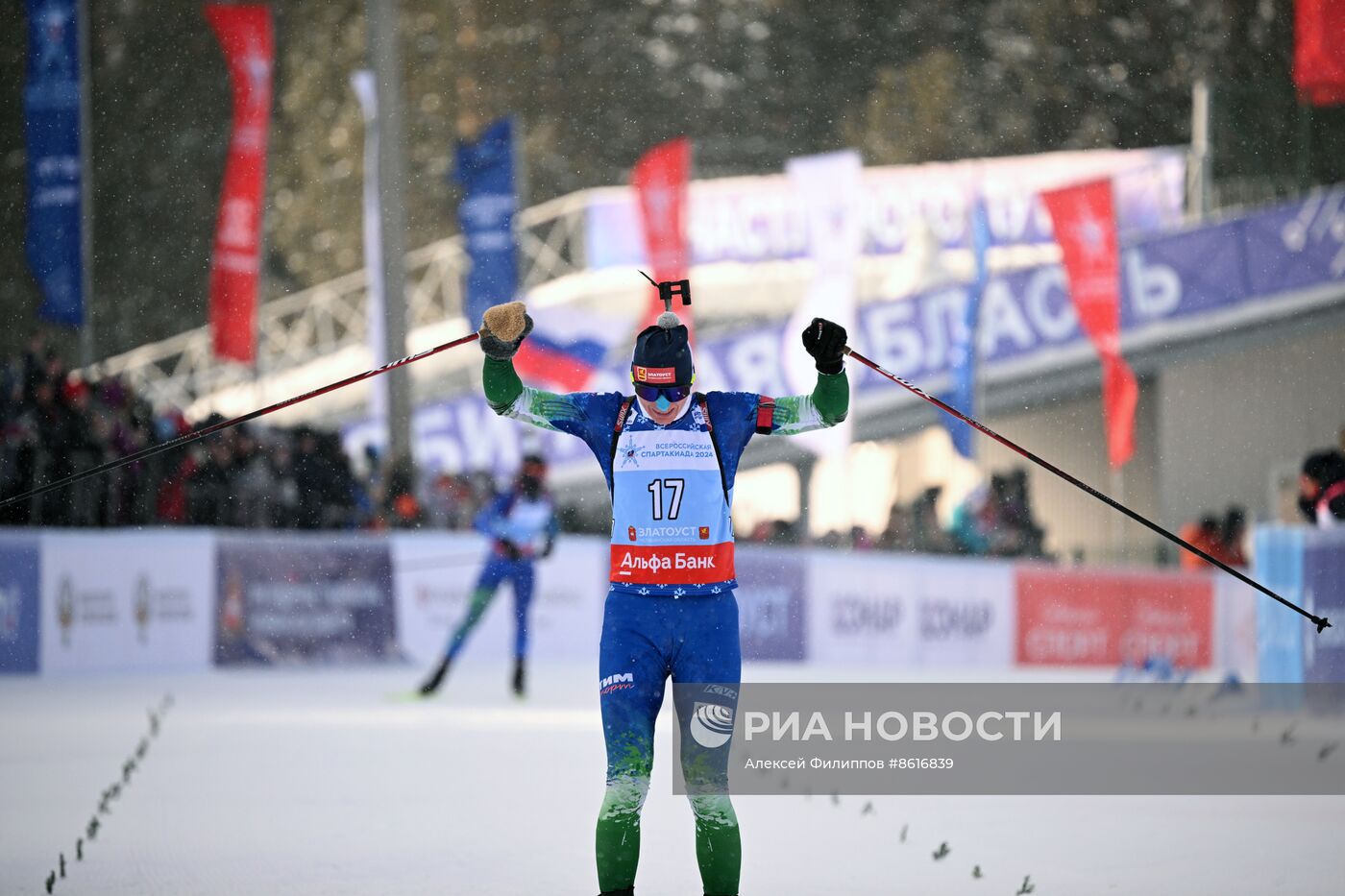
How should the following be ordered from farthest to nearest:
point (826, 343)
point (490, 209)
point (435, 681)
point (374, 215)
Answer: point (490, 209) → point (374, 215) → point (435, 681) → point (826, 343)

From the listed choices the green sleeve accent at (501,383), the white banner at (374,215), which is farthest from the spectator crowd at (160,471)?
the green sleeve accent at (501,383)

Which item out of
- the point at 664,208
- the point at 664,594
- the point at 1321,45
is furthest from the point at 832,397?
the point at 1321,45

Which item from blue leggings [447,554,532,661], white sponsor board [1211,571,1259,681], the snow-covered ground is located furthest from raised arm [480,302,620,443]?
white sponsor board [1211,571,1259,681]

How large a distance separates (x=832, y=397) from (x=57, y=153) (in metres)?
15.4

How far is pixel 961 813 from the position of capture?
9.06m

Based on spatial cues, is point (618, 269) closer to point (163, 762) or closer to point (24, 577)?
point (24, 577)

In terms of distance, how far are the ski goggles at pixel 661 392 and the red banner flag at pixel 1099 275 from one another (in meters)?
19.9

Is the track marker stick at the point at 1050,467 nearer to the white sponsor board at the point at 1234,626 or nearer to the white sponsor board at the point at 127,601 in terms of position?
the white sponsor board at the point at 127,601

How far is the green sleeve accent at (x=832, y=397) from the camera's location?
6.41 meters

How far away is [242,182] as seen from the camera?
22484 mm

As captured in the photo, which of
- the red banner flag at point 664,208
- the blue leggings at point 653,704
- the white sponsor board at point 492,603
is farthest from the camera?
the red banner flag at point 664,208

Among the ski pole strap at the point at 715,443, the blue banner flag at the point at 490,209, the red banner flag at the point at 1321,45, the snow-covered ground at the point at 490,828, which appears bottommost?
the snow-covered ground at the point at 490,828

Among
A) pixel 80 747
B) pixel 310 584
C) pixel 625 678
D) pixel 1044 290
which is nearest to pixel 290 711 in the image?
pixel 80 747

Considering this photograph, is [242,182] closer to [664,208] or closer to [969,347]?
[664,208]
